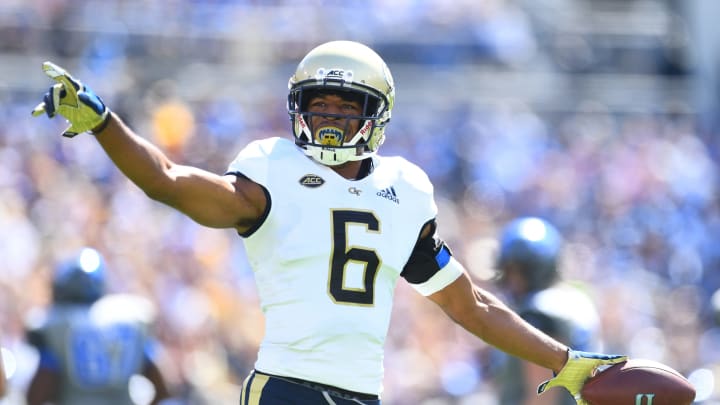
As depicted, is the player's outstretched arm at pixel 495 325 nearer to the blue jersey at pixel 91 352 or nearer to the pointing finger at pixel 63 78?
the pointing finger at pixel 63 78

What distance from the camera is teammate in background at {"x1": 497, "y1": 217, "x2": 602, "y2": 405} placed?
598cm

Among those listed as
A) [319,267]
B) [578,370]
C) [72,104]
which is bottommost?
[578,370]

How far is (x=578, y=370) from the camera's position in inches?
180

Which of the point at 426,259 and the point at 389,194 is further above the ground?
the point at 389,194

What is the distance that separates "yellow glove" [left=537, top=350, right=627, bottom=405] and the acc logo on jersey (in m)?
1.05

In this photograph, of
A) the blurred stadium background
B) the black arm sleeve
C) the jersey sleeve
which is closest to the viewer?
the jersey sleeve

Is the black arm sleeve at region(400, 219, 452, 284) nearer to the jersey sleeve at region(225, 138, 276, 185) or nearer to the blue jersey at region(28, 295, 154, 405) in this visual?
the jersey sleeve at region(225, 138, 276, 185)

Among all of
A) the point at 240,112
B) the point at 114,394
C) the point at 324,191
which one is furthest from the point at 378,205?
the point at 240,112

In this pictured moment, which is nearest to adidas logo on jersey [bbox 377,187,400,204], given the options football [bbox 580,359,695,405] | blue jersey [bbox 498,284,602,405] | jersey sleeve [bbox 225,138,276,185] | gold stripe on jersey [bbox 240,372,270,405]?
jersey sleeve [bbox 225,138,276,185]

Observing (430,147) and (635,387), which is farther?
(430,147)

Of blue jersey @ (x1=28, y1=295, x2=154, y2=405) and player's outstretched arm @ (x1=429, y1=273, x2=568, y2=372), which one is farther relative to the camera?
blue jersey @ (x1=28, y1=295, x2=154, y2=405)

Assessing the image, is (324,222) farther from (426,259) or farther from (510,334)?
(510,334)

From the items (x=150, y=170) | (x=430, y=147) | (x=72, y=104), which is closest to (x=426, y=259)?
(x=150, y=170)

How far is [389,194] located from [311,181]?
10.8 inches
